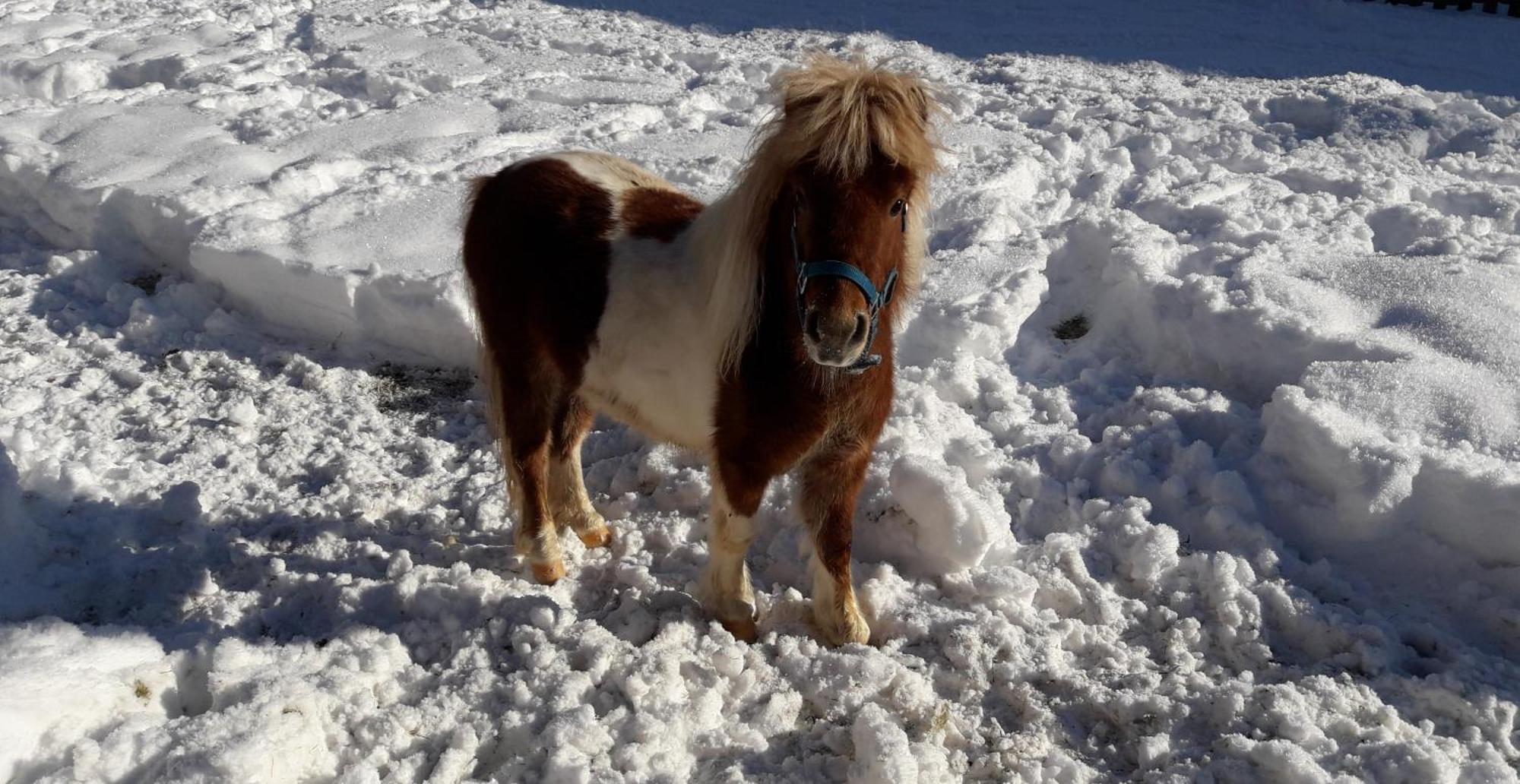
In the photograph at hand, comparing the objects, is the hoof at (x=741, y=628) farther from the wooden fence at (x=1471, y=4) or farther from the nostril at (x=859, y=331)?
the wooden fence at (x=1471, y=4)

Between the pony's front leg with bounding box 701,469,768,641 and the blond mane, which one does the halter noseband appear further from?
the pony's front leg with bounding box 701,469,768,641

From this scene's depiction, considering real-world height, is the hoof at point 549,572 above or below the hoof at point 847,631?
below

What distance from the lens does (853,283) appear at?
7.28 ft

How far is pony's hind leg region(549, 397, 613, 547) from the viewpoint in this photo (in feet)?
11.3

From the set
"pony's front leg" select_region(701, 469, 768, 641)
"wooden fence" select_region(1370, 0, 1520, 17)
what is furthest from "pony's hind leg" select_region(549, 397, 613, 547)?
"wooden fence" select_region(1370, 0, 1520, 17)

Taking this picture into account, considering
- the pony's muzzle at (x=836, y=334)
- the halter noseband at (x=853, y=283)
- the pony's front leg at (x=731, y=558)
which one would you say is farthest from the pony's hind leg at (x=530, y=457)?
the pony's muzzle at (x=836, y=334)

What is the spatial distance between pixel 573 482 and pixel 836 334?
1603mm

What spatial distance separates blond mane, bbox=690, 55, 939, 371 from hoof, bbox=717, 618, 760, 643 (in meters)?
0.83

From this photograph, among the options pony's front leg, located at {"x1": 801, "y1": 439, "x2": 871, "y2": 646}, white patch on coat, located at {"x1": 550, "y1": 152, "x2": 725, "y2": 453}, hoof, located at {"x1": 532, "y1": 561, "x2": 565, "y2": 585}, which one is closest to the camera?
white patch on coat, located at {"x1": 550, "y1": 152, "x2": 725, "y2": 453}

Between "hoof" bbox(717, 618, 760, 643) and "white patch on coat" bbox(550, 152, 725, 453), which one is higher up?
"white patch on coat" bbox(550, 152, 725, 453)

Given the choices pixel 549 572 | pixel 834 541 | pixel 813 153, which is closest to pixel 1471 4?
pixel 834 541

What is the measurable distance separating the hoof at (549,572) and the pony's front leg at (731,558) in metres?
0.50

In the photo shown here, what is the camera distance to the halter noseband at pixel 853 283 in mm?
2215

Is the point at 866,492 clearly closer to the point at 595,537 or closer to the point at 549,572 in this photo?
the point at 595,537
